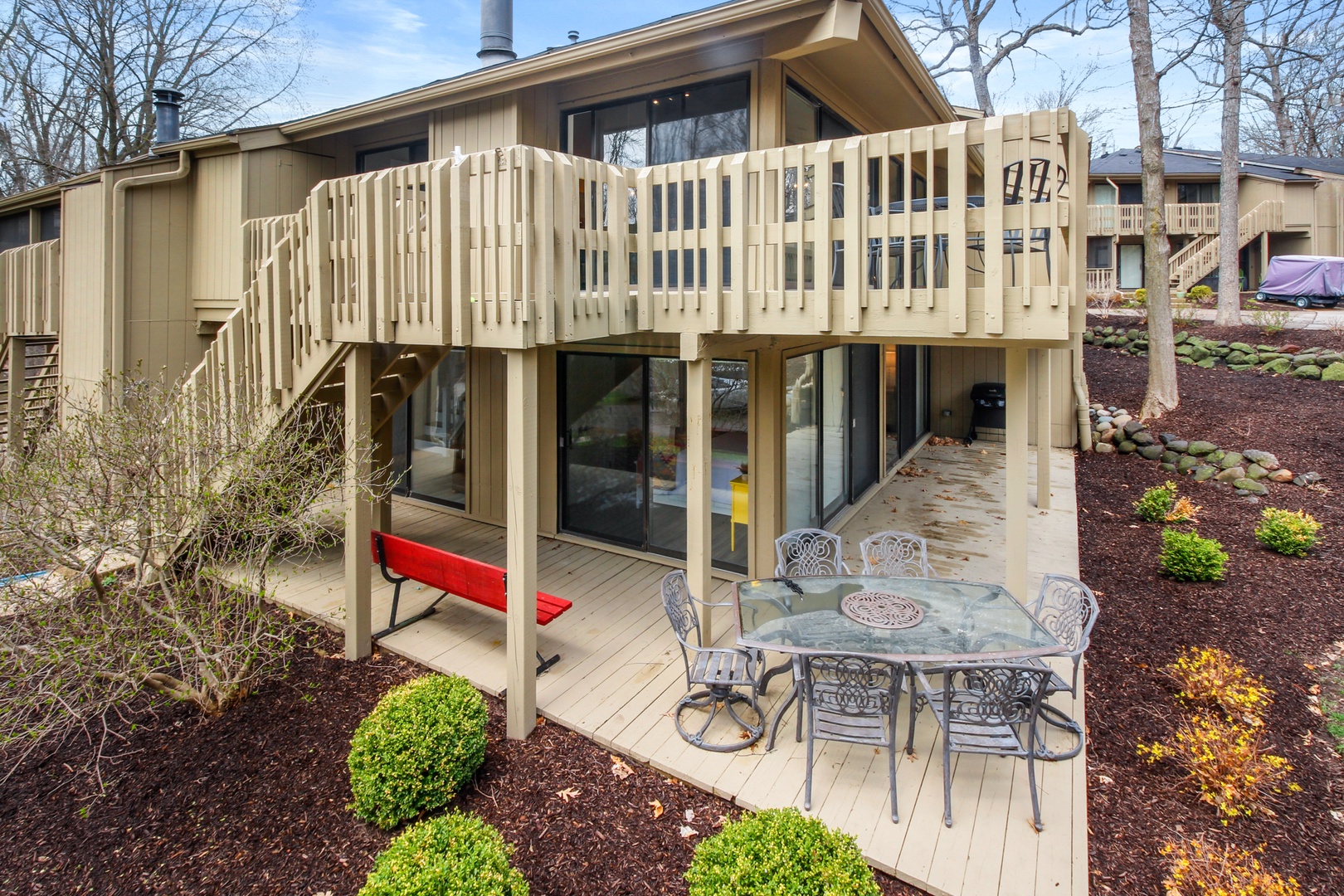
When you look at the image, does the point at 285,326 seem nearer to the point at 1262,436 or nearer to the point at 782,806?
the point at 782,806

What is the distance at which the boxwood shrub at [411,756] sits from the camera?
3.75m

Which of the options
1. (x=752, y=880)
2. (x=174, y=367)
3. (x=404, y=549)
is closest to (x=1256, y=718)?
(x=752, y=880)

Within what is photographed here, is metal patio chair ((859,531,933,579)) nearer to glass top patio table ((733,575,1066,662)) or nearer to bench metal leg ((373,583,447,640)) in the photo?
glass top patio table ((733,575,1066,662))

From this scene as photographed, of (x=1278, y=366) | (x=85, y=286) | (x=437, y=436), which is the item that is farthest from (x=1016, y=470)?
(x=1278, y=366)

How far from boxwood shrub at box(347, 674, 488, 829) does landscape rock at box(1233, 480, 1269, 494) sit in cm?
935

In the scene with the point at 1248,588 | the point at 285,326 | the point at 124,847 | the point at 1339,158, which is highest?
the point at 1339,158

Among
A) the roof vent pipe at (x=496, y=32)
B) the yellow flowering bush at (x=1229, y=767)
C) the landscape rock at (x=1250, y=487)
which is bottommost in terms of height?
the yellow flowering bush at (x=1229, y=767)

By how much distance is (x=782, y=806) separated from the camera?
149 inches

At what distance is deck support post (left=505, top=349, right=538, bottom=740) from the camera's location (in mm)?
4410

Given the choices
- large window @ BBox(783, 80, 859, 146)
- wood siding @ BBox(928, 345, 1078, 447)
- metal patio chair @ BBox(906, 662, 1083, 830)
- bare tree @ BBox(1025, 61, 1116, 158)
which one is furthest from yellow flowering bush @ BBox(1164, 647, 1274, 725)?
bare tree @ BBox(1025, 61, 1116, 158)

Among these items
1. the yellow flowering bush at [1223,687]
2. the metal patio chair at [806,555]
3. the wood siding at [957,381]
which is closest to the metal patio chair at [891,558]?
the metal patio chair at [806,555]

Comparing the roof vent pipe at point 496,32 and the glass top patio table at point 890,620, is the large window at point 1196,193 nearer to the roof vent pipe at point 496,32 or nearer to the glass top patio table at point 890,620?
the roof vent pipe at point 496,32

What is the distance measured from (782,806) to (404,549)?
11.4 ft

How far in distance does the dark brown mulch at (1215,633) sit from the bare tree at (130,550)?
4.83 meters
